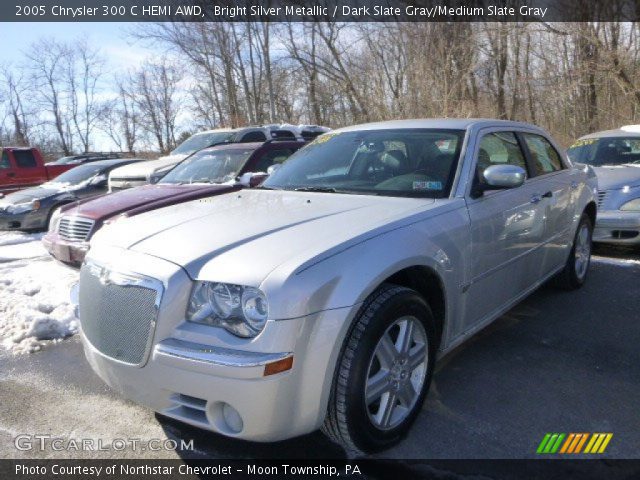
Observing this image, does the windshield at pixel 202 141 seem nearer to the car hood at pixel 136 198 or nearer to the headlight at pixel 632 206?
the car hood at pixel 136 198

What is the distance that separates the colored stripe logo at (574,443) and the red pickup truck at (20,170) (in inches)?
589

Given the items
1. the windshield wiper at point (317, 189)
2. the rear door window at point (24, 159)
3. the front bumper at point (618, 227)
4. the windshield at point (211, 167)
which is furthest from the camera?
the rear door window at point (24, 159)

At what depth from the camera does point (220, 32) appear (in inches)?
1027

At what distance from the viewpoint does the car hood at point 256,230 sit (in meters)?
2.32

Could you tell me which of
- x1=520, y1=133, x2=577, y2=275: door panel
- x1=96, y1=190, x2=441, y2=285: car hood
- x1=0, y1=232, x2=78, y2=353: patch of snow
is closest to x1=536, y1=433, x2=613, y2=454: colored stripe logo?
x1=96, y1=190, x2=441, y2=285: car hood

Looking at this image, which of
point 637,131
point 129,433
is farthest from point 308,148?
point 637,131

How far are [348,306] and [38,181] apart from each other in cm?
1522

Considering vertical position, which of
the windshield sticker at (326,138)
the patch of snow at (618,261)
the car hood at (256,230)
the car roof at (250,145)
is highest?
the windshield sticker at (326,138)

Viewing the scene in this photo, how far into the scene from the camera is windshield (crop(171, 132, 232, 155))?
1208cm

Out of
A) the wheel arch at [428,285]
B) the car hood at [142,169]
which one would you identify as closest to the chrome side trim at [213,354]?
the wheel arch at [428,285]

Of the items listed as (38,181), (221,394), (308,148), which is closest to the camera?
(221,394)

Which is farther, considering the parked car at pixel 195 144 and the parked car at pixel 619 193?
the parked car at pixel 195 144

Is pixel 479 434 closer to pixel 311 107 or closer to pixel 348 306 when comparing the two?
pixel 348 306

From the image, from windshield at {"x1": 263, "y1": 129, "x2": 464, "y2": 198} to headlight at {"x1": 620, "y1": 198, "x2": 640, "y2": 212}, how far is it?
3940 millimetres
